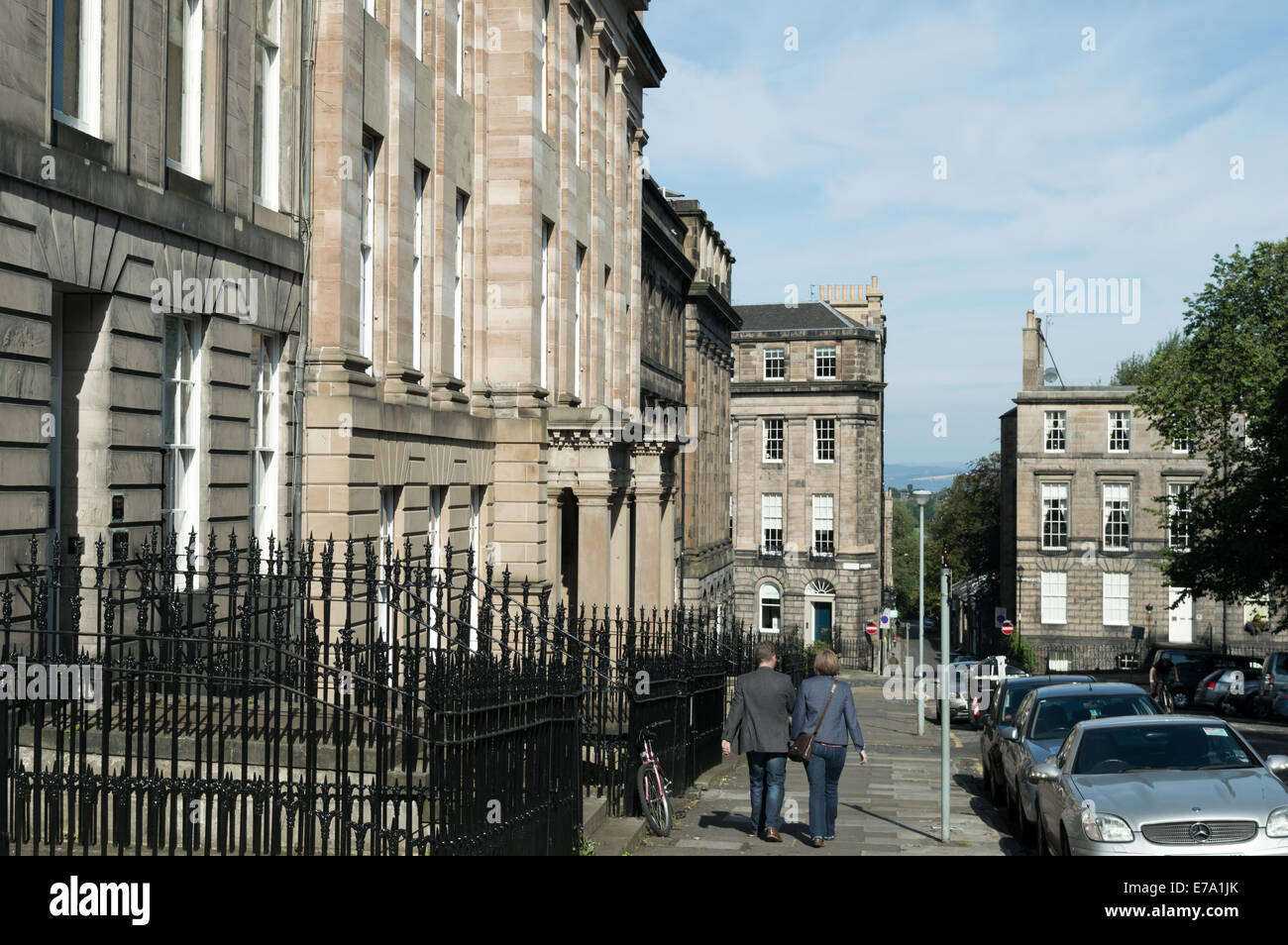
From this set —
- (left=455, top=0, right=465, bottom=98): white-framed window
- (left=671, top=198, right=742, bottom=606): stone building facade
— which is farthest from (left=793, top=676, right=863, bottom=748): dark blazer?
(left=671, top=198, right=742, bottom=606): stone building facade

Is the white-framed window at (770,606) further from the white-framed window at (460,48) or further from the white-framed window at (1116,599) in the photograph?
the white-framed window at (460,48)

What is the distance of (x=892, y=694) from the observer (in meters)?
52.7

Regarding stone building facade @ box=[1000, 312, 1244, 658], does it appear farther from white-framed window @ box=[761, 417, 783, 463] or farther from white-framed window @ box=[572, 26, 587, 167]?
white-framed window @ box=[572, 26, 587, 167]

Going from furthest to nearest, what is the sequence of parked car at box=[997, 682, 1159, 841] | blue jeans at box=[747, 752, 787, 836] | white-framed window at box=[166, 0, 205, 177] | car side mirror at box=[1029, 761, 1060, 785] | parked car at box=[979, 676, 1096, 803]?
A: parked car at box=[979, 676, 1096, 803], parked car at box=[997, 682, 1159, 841], white-framed window at box=[166, 0, 205, 177], blue jeans at box=[747, 752, 787, 836], car side mirror at box=[1029, 761, 1060, 785]

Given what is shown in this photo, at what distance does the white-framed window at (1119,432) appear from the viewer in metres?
66.6

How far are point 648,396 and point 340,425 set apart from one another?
31082 mm

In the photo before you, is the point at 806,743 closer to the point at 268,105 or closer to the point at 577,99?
the point at 268,105

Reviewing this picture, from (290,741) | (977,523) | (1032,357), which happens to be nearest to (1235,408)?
(1032,357)

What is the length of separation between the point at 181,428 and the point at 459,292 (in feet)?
28.6

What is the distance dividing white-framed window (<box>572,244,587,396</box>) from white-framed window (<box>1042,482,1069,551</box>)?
44421 mm

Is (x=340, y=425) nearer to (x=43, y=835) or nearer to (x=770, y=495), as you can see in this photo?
(x=43, y=835)

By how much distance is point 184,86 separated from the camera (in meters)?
13.8

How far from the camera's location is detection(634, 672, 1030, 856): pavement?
12.5m

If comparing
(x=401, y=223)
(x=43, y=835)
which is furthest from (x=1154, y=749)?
(x=401, y=223)
